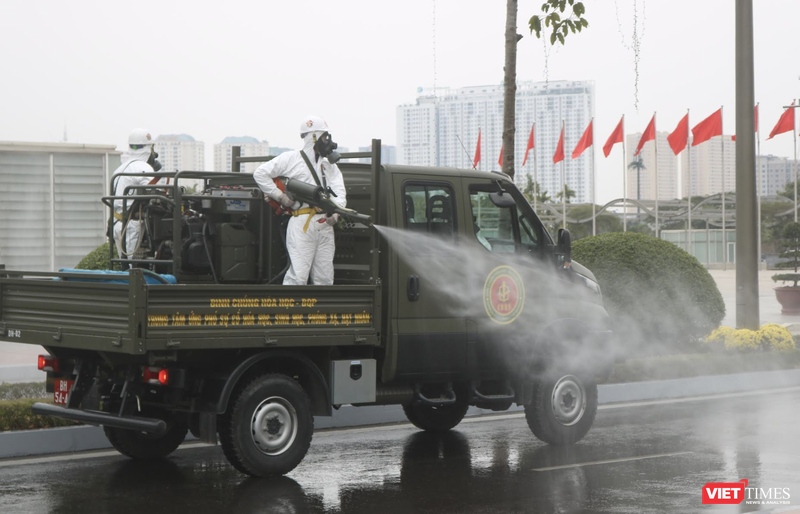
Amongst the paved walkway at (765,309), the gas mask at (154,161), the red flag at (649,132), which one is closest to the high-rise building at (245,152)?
the gas mask at (154,161)

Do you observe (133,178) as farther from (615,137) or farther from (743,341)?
(615,137)

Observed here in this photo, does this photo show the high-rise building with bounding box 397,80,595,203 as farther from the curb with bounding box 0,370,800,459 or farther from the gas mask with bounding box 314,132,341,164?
the curb with bounding box 0,370,800,459

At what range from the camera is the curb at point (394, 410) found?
8531mm

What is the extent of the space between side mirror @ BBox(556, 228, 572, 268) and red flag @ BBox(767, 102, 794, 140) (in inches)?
1008

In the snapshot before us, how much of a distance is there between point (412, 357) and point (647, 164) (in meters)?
118

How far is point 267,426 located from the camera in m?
7.50

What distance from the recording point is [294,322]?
7.48m

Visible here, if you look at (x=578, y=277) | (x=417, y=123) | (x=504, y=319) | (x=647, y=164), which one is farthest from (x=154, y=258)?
(x=647, y=164)

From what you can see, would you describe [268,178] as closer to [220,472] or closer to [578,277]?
[220,472]

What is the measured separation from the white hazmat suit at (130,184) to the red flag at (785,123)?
88.7ft

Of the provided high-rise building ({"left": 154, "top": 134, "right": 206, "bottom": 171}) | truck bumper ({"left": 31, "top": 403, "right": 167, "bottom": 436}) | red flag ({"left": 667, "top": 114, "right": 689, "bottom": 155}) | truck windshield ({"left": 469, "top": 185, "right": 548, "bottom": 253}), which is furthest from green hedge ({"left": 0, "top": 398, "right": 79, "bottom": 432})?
high-rise building ({"left": 154, "top": 134, "right": 206, "bottom": 171})

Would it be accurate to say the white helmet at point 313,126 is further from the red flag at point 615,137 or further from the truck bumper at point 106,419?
the red flag at point 615,137

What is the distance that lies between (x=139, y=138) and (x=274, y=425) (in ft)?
10.7

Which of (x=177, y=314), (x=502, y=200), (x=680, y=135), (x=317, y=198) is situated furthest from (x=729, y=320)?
(x=177, y=314)
